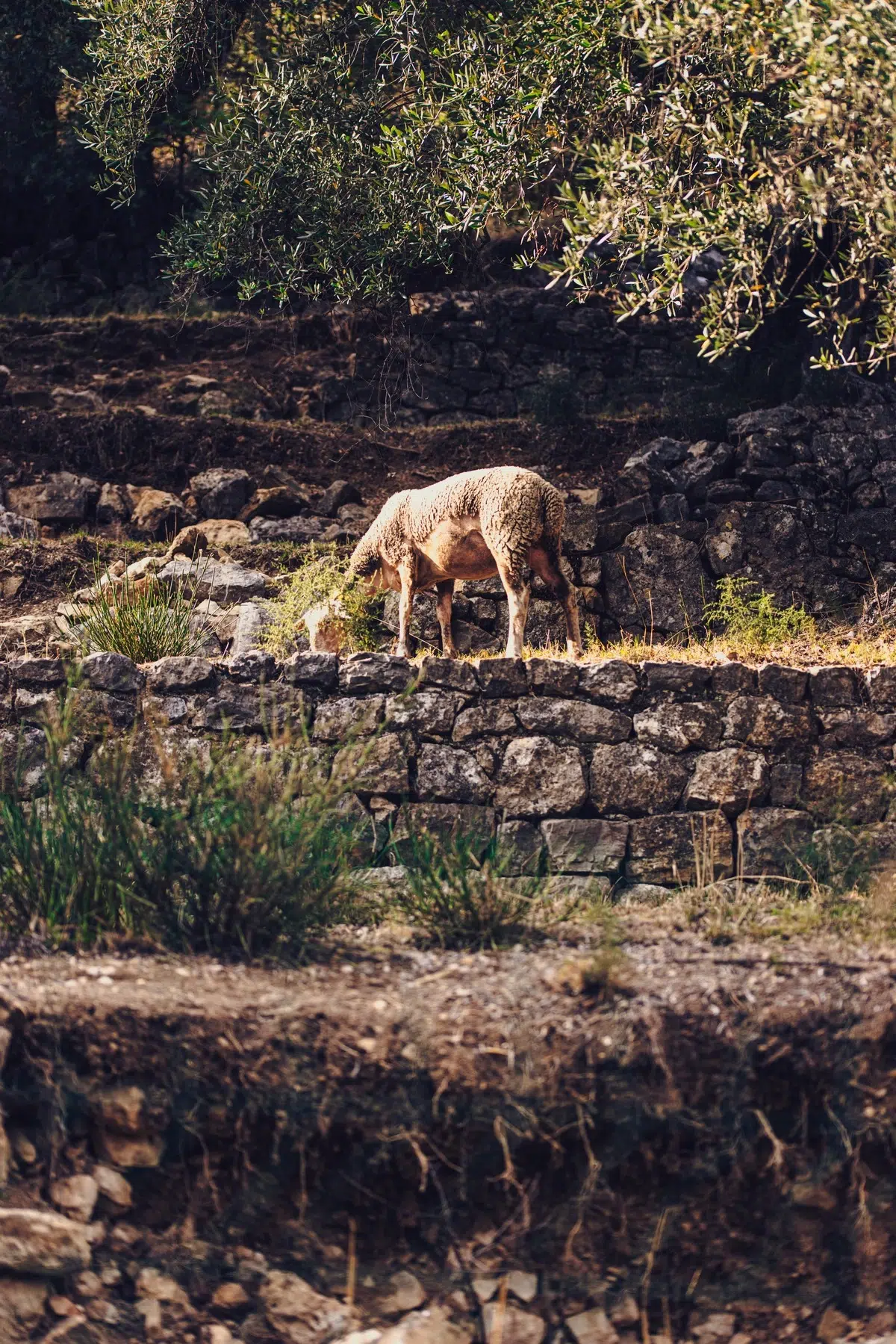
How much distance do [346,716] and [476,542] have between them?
1663 millimetres

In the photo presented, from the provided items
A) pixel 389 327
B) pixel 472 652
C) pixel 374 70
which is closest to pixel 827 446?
pixel 472 652

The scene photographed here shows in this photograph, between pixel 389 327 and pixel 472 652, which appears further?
pixel 389 327

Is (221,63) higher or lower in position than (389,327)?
higher

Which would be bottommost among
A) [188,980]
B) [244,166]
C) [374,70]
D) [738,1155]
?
[738,1155]

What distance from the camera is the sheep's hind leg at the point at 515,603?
9.31 metres

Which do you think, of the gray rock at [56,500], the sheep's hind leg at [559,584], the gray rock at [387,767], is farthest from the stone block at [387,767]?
the gray rock at [56,500]

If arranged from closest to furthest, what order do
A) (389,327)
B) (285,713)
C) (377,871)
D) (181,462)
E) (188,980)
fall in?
1. (188,980)
2. (377,871)
3. (285,713)
4. (181,462)
5. (389,327)

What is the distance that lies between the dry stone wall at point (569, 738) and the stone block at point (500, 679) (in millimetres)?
11

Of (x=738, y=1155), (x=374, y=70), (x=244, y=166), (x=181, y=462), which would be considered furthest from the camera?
(x=181, y=462)

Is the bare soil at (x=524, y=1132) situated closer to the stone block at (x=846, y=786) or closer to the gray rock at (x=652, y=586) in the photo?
the stone block at (x=846, y=786)

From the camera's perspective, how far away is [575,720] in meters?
8.87

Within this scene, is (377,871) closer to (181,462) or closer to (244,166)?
(244,166)

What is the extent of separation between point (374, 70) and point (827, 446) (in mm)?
6161

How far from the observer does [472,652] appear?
11578mm
